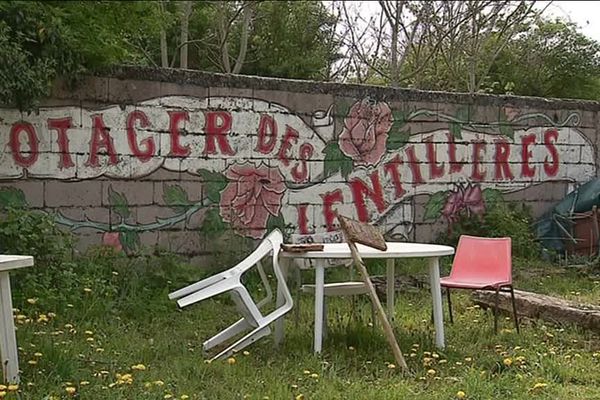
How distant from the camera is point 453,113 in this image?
10008mm

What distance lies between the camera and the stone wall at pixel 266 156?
24.0ft

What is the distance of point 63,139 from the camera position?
23.8 ft

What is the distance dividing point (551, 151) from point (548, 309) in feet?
15.7

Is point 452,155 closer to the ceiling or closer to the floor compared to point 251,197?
closer to the ceiling

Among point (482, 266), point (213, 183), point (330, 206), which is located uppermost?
point (213, 183)

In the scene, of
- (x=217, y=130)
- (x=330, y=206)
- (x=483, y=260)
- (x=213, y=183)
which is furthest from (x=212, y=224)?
(x=483, y=260)

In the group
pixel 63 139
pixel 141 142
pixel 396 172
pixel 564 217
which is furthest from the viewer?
pixel 564 217

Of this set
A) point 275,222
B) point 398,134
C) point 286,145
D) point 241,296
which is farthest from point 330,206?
point 241,296

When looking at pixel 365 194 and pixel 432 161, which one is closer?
pixel 365 194

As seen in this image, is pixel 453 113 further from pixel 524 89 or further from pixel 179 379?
pixel 524 89

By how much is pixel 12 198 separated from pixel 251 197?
2.34 m

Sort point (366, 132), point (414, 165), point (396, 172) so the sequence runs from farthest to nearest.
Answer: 1. point (414, 165)
2. point (396, 172)
3. point (366, 132)

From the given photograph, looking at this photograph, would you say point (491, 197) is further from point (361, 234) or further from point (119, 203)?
point (361, 234)

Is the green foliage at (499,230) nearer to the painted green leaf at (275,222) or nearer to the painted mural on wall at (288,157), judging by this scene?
the painted mural on wall at (288,157)
